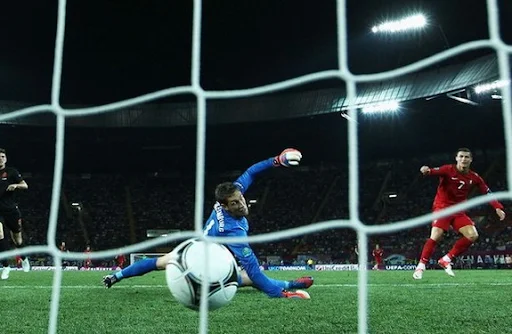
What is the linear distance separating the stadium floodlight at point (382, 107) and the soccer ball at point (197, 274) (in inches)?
597

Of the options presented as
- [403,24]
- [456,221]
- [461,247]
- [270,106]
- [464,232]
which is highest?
[403,24]

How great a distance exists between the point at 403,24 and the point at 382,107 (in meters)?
5.01

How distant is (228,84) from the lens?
19.6 meters

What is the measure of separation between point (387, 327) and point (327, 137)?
801 inches

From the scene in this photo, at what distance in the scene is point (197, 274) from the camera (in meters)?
2.79

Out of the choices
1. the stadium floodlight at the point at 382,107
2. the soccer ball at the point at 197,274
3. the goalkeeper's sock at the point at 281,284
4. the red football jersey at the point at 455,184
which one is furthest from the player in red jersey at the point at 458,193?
the stadium floodlight at the point at 382,107

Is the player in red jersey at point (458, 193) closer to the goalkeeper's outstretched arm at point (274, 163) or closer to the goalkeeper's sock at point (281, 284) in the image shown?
the goalkeeper's sock at point (281, 284)

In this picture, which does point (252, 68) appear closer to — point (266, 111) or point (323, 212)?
point (266, 111)

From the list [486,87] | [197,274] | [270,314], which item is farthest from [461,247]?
[486,87]

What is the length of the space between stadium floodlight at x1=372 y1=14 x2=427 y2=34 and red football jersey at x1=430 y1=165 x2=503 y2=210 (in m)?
8.51

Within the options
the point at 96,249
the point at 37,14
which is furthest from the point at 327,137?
the point at 37,14

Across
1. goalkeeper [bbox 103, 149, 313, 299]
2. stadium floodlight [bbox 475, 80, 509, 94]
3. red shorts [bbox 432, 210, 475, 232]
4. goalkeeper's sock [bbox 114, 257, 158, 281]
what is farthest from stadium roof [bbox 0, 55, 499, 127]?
goalkeeper's sock [bbox 114, 257, 158, 281]

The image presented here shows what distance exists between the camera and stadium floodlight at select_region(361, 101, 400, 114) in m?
17.7

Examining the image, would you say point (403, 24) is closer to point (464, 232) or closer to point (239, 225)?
point (464, 232)
